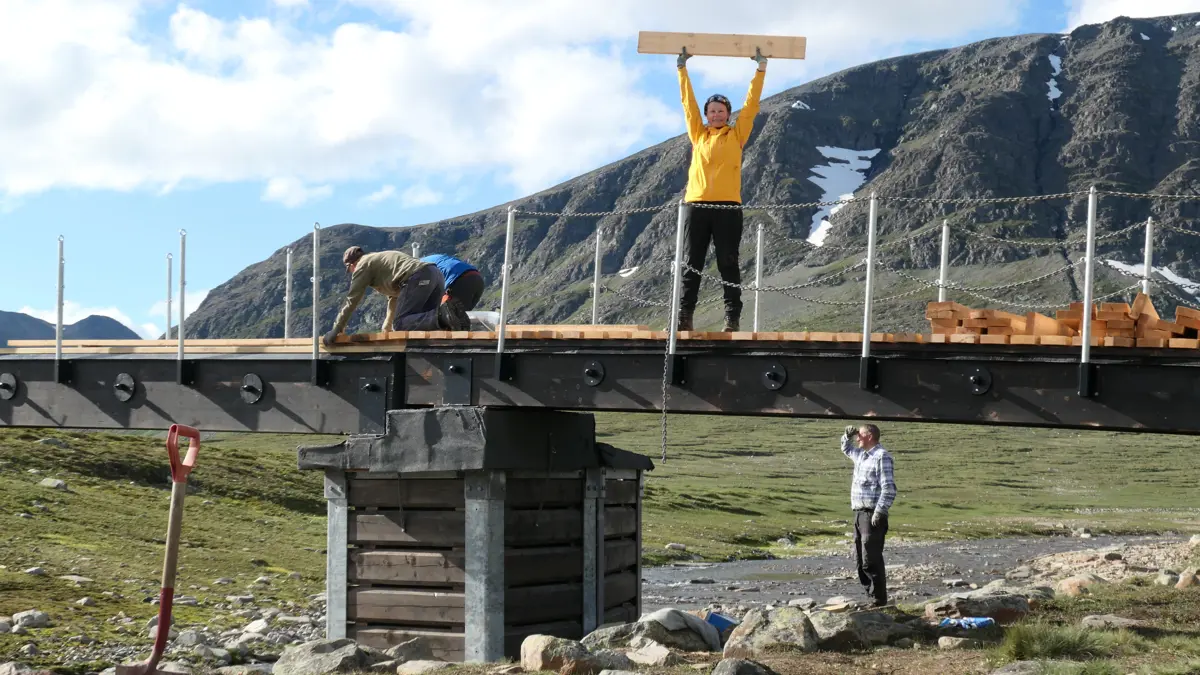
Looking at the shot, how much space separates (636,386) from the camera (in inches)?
666

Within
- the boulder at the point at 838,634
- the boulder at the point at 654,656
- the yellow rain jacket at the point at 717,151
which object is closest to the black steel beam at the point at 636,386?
the yellow rain jacket at the point at 717,151

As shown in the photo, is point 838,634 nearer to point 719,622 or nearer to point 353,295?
point 719,622

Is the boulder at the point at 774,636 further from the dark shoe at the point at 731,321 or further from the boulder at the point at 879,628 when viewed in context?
the dark shoe at the point at 731,321

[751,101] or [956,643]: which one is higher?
[751,101]

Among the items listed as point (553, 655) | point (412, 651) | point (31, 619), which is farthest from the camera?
point (31, 619)

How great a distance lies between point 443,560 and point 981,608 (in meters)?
7.29

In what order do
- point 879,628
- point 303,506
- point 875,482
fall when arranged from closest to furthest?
point 879,628 < point 875,482 < point 303,506

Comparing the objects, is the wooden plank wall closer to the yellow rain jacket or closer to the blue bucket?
the blue bucket

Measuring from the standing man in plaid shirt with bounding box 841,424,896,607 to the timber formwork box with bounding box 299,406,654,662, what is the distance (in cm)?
417

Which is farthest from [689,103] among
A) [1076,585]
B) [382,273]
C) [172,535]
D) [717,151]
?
[1076,585]

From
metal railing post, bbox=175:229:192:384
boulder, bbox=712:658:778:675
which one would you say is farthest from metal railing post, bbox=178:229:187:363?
boulder, bbox=712:658:778:675

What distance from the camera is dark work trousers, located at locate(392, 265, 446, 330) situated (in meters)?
18.7

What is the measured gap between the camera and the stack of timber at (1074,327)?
14.6 metres

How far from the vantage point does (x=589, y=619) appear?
1897 cm
